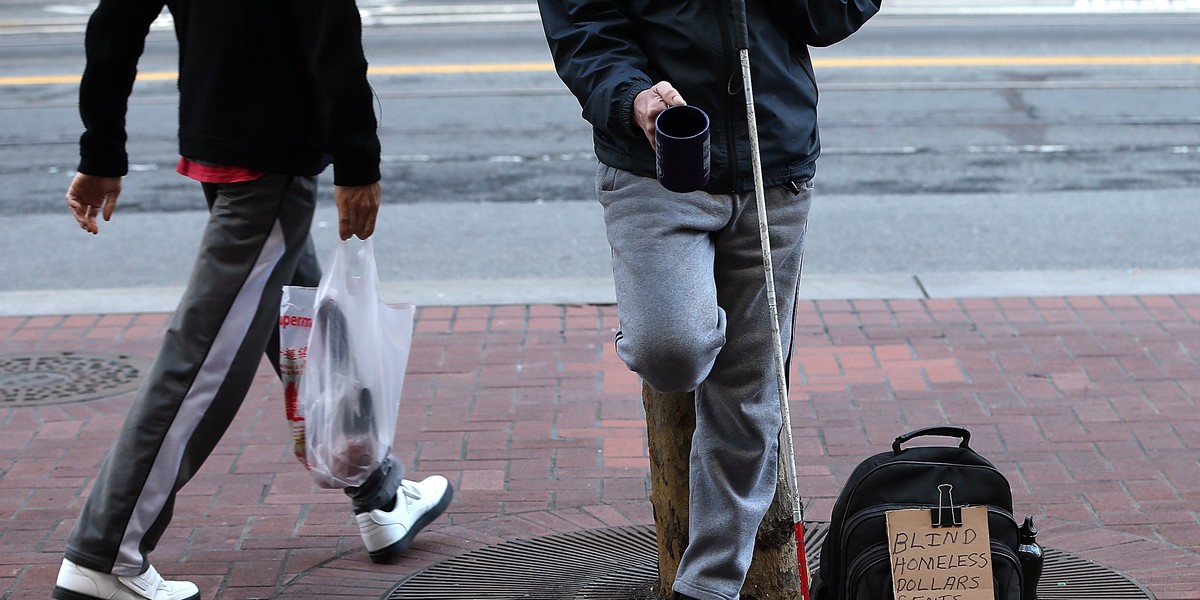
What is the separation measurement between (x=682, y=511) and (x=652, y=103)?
1003mm

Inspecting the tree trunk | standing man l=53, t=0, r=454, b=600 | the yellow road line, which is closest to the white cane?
the tree trunk

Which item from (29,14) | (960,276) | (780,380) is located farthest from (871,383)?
(29,14)

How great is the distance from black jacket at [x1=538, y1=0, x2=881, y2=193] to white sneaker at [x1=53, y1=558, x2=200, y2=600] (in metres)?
1.50

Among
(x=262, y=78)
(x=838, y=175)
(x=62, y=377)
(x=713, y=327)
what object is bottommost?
(x=838, y=175)

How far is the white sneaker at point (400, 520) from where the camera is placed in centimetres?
354

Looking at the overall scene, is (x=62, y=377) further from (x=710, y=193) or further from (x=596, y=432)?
(x=710, y=193)

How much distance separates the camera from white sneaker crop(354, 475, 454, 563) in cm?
354

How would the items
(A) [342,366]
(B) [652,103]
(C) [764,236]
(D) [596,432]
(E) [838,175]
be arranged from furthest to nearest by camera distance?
(E) [838,175] → (D) [596,432] → (A) [342,366] → (C) [764,236] → (B) [652,103]

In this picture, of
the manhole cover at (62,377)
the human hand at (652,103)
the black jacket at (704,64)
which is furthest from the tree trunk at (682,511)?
the manhole cover at (62,377)

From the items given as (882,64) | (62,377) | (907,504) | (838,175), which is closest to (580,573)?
(907,504)

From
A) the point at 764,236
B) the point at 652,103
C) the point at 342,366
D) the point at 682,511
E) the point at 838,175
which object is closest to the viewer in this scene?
the point at 652,103

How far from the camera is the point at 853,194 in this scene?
8.72 meters

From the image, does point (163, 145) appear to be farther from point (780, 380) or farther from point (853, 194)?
point (780, 380)

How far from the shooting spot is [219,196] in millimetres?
3178
